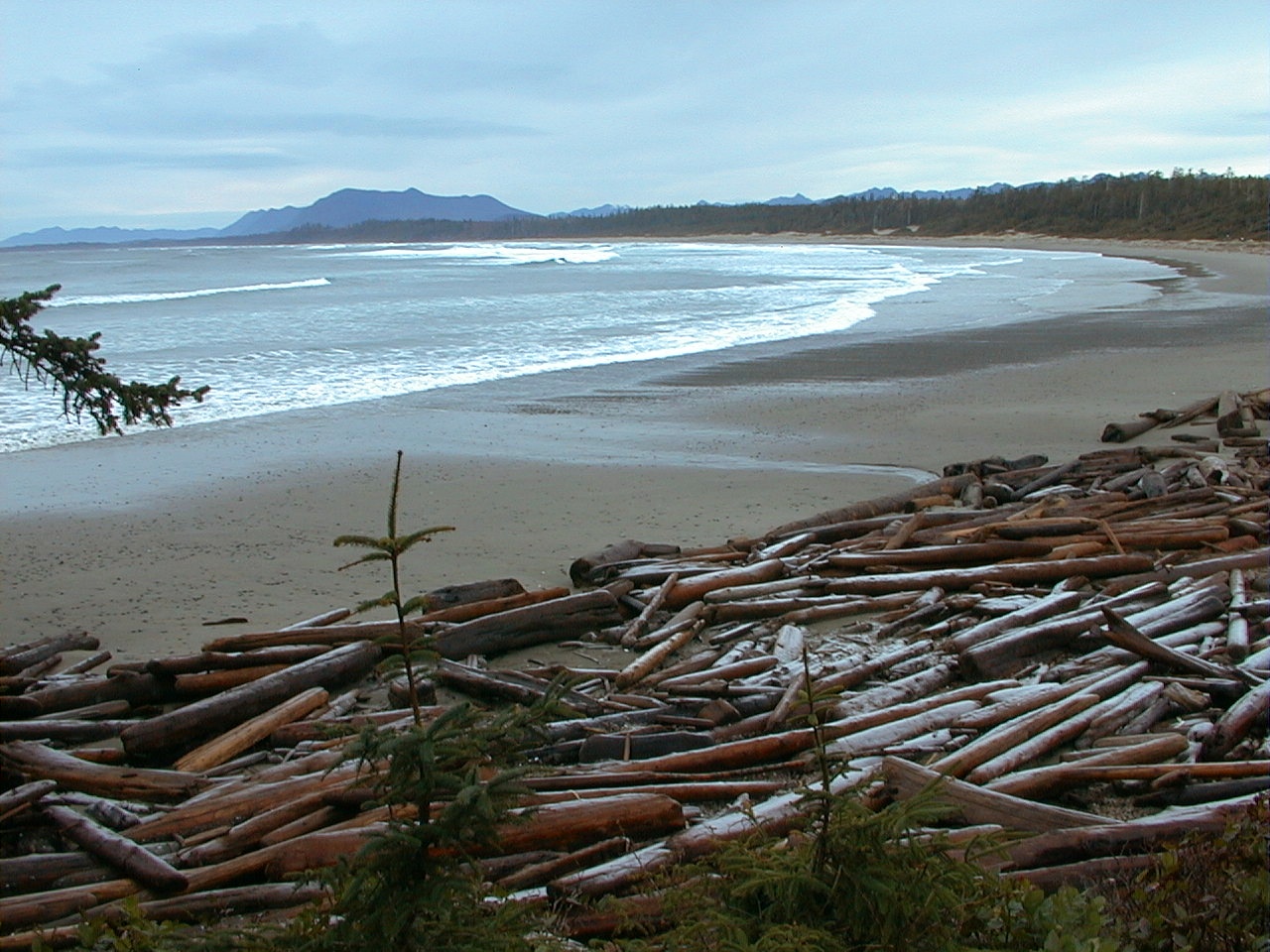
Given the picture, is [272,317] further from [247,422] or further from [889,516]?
[889,516]

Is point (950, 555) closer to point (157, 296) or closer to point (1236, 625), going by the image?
point (1236, 625)

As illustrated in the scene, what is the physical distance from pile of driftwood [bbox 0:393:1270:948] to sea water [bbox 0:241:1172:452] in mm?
12133

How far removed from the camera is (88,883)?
3977 mm

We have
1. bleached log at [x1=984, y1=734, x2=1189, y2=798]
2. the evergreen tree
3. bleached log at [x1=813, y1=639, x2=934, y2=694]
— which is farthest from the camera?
the evergreen tree

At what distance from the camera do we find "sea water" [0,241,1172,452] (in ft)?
73.7

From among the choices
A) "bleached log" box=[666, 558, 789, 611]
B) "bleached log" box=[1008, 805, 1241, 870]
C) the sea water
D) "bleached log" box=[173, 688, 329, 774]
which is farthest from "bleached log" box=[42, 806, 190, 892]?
the sea water

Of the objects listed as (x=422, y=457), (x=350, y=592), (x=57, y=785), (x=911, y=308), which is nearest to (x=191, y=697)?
(x=57, y=785)

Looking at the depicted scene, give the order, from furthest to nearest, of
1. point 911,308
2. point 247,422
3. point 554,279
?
point 554,279 < point 911,308 < point 247,422

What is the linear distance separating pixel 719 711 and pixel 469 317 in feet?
109

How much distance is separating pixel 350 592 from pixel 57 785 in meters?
4.11

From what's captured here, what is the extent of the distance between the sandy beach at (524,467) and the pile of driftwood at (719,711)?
1.73 m

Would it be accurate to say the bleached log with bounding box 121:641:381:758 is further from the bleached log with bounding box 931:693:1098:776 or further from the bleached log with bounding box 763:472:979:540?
the bleached log with bounding box 763:472:979:540

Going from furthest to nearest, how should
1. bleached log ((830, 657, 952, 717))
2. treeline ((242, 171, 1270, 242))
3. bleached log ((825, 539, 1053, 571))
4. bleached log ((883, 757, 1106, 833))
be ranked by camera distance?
1. treeline ((242, 171, 1270, 242))
2. bleached log ((825, 539, 1053, 571))
3. bleached log ((830, 657, 952, 717))
4. bleached log ((883, 757, 1106, 833))

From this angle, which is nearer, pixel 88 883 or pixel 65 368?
pixel 88 883
